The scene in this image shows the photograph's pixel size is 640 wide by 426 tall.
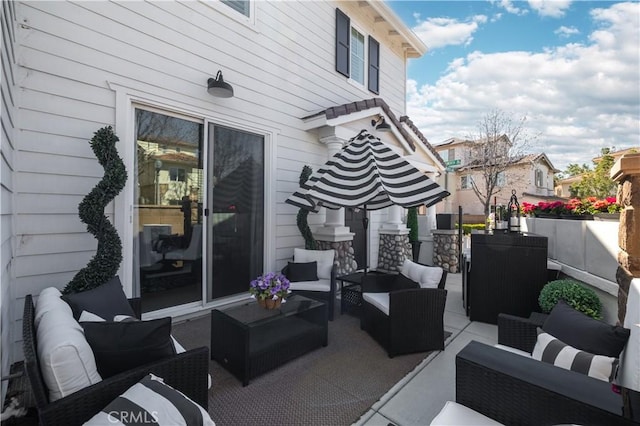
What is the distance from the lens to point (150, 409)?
117 centimetres

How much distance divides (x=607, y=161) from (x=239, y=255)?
20.1 m

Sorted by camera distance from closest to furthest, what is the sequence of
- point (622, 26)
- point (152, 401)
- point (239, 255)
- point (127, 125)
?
1. point (152, 401)
2. point (127, 125)
3. point (239, 255)
4. point (622, 26)

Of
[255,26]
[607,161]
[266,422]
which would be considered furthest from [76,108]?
[607,161]

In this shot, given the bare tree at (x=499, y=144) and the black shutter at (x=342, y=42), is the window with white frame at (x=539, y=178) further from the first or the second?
the black shutter at (x=342, y=42)

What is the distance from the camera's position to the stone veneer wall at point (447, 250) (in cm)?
716

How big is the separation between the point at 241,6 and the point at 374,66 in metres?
3.74

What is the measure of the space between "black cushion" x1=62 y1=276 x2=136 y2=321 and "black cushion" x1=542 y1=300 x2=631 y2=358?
10.2 feet

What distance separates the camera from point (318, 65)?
5703mm

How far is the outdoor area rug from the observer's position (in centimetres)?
203

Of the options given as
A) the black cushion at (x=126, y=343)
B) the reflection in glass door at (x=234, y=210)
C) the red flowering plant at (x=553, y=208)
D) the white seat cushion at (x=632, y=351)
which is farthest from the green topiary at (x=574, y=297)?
the reflection in glass door at (x=234, y=210)

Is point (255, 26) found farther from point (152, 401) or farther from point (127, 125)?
point (152, 401)

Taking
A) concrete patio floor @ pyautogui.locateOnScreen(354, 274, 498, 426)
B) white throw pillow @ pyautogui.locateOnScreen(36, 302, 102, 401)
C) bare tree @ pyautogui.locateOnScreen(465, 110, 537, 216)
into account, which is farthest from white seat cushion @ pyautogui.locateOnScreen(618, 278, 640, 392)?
bare tree @ pyautogui.locateOnScreen(465, 110, 537, 216)

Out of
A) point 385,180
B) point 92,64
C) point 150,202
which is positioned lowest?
point 150,202

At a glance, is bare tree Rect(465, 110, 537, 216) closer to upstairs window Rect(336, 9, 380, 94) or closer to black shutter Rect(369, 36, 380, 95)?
black shutter Rect(369, 36, 380, 95)
